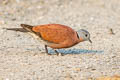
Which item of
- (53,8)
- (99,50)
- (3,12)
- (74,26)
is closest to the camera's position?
(99,50)

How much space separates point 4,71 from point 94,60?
1913mm

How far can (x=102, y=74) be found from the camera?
8.07 m

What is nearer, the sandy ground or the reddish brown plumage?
the sandy ground

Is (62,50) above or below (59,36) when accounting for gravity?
below

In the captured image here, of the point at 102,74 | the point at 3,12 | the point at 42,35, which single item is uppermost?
→ the point at 3,12

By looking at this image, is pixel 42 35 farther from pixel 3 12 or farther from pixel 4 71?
pixel 3 12

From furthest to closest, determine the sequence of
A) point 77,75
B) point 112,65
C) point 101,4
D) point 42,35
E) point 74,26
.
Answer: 1. point 101,4
2. point 74,26
3. point 42,35
4. point 112,65
5. point 77,75

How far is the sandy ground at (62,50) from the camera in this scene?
8.10 metres

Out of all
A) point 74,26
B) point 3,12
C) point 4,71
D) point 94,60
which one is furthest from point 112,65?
point 3,12

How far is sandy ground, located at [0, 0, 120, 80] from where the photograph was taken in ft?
26.6

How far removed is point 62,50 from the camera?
33.5ft

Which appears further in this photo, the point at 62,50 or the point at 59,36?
the point at 62,50

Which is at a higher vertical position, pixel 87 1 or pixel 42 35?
pixel 87 1

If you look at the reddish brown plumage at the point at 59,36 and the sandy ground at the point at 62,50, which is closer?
the sandy ground at the point at 62,50
